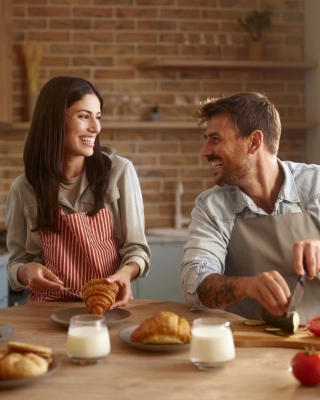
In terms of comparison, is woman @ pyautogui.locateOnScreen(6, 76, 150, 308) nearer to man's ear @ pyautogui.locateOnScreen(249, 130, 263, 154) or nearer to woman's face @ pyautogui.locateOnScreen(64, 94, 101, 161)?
woman's face @ pyautogui.locateOnScreen(64, 94, 101, 161)

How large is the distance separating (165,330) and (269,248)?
0.75 metres

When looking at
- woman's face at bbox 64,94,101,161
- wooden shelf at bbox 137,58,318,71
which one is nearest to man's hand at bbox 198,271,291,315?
woman's face at bbox 64,94,101,161

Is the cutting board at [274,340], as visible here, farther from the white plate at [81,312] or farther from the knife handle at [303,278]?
the white plate at [81,312]

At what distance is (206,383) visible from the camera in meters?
1.26

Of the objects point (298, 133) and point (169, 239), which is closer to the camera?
point (169, 239)

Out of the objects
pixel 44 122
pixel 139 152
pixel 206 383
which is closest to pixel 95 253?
pixel 44 122

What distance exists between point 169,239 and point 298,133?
1341mm

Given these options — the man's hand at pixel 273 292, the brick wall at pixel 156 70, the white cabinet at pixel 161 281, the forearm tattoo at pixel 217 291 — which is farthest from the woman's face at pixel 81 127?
the brick wall at pixel 156 70

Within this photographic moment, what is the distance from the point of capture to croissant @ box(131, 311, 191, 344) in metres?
1.44

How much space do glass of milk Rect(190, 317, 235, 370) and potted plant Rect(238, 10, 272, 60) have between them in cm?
323

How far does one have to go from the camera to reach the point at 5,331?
162cm

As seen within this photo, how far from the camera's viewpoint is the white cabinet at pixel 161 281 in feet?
12.3

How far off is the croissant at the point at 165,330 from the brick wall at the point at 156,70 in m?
2.92

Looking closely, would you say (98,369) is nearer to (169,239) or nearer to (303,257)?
(303,257)
